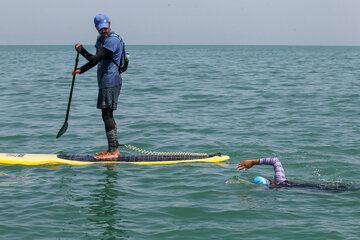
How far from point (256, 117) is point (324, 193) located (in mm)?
8007

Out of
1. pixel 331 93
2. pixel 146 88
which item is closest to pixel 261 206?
pixel 331 93

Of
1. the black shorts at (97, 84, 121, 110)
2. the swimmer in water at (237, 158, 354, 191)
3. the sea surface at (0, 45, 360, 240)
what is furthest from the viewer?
the black shorts at (97, 84, 121, 110)

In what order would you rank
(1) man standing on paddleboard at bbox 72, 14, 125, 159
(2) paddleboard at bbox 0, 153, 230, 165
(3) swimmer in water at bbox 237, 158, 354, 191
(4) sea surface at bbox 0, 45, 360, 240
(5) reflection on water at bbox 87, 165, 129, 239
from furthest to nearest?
(2) paddleboard at bbox 0, 153, 230, 165
(1) man standing on paddleboard at bbox 72, 14, 125, 159
(3) swimmer in water at bbox 237, 158, 354, 191
(4) sea surface at bbox 0, 45, 360, 240
(5) reflection on water at bbox 87, 165, 129, 239

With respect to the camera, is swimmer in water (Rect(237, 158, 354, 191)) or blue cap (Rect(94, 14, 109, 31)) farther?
blue cap (Rect(94, 14, 109, 31))

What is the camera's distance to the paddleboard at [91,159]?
9898 mm

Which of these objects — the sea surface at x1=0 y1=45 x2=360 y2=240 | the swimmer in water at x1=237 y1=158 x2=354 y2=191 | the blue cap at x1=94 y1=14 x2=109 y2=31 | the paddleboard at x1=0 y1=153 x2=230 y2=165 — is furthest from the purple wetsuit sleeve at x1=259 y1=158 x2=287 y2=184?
the blue cap at x1=94 y1=14 x2=109 y2=31

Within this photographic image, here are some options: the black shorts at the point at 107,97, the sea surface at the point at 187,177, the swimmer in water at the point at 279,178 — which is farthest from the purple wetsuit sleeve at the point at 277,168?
the black shorts at the point at 107,97

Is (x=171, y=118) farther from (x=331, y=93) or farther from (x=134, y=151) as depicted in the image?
(x=331, y=93)

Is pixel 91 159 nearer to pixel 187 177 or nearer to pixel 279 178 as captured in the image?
pixel 187 177

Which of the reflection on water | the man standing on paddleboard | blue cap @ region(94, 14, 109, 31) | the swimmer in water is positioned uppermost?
blue cap @ region(94, 14, 109, 31)

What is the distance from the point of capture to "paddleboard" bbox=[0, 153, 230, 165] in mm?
9898

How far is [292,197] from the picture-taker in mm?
7750

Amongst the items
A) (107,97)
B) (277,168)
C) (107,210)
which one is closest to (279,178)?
(277,168)

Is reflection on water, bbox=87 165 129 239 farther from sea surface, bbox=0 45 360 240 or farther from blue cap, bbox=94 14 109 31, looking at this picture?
blue cap, bbox=94 14 109 31
